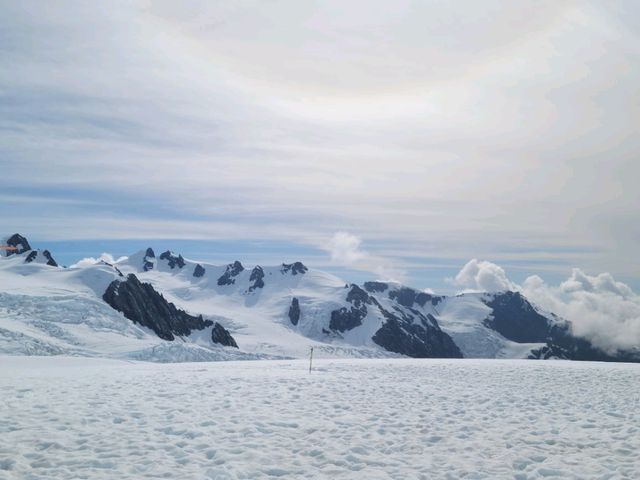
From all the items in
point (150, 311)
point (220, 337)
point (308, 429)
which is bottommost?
point (220, 337)

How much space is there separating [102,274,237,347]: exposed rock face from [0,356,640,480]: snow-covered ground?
427ft

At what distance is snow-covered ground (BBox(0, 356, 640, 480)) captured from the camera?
1154 cm

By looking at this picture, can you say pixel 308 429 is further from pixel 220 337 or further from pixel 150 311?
pixel 220 337

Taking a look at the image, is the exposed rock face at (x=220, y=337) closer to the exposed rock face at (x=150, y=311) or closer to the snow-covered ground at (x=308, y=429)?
the exposed rock face at (x=150, y=311)

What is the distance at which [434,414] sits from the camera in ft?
55.6

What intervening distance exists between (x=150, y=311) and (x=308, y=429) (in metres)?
153

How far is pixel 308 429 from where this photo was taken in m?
14.6

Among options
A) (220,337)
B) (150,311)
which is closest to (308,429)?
(150,311)

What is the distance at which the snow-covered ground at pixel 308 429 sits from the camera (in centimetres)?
1154

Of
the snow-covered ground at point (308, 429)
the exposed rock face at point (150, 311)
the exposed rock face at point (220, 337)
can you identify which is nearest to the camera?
the snow-covered ground at point (308, 429)

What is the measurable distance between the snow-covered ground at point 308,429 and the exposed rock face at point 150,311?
130001 mm

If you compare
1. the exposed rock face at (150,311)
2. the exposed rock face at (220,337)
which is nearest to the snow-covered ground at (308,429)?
the exposed rock face at (150,311)

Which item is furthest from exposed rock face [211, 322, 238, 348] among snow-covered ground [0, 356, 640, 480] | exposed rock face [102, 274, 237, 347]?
snow-covered ground [0, 356, 640, 480]

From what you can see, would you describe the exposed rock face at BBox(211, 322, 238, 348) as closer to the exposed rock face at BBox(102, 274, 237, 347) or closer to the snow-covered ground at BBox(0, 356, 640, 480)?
the exposed rock face at BBox(102, 274, 237, 347)
